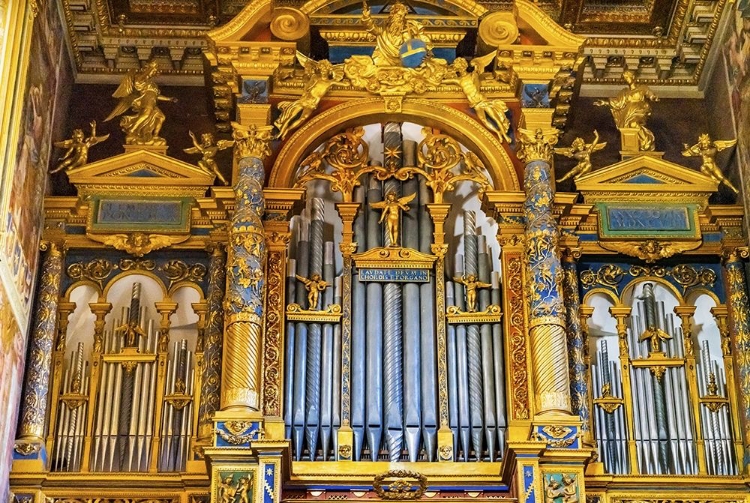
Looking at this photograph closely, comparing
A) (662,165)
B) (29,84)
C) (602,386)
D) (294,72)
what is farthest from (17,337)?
(662,165)

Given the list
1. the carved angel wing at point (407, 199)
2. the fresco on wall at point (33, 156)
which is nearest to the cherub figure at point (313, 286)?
the carved angel wing at point (407, 199)

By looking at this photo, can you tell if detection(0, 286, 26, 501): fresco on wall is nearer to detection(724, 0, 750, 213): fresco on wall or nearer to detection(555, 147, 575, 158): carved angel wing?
detection(555, 147, 575, 158): carved angel wing

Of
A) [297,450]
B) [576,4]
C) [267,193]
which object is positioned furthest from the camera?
[576,4]

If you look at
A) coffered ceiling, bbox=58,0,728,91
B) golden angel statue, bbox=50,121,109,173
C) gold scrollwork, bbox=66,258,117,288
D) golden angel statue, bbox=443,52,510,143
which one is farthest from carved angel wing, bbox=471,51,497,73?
gold scrollwork, bbox=66,258,117,288

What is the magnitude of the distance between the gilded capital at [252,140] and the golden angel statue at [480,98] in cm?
253

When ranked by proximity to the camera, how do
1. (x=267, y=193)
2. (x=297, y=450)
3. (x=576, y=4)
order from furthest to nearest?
(x=576, y=4), (x=267, y=193), (x=297, y=450)

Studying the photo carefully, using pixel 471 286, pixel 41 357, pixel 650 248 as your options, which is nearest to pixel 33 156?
pixel 41 357

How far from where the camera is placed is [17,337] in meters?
17.7

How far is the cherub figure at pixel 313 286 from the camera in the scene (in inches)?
→ 725

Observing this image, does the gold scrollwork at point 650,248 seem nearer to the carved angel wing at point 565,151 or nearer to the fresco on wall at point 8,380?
the carved angel wing at point 565,151

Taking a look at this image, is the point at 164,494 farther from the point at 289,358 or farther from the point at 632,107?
the point at 632,107

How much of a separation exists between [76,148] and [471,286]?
552 centimetres

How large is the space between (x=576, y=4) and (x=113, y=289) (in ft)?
25.4

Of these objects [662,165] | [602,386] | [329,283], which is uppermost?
[662,165]
